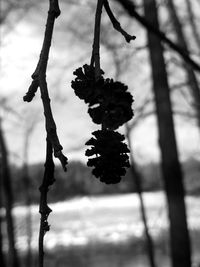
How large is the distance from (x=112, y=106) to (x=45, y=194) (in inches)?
3.2

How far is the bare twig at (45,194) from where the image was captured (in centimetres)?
36

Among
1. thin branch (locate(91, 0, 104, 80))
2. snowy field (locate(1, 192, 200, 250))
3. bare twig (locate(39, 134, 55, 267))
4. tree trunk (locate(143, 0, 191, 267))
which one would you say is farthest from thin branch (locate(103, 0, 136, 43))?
snowy field (locate(1, 192, 200, 250))

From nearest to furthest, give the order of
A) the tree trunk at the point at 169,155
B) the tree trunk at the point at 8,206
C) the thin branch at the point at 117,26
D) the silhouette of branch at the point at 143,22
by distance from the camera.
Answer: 1. the thin branch at the point at 117,26
2. the silhouette of branch at the point at 143,22
3. the tree trunk at the point at 169,155
4. the tree trunk at the point at 8,206

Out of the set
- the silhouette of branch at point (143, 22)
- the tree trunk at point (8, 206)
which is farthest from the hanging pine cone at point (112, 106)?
the tree trunk at point (8, 206)

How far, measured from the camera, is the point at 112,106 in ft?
1.26

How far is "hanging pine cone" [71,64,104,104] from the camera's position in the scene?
1.28 ft

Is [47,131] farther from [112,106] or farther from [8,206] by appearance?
[8,206]

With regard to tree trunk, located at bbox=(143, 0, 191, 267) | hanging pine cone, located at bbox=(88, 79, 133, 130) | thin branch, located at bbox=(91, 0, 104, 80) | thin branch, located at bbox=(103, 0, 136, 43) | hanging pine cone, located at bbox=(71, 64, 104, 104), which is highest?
tree trunk, located at bbox=(143, 0, 191, 267)

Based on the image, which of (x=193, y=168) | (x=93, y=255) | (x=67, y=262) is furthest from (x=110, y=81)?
(x=93, y=255)

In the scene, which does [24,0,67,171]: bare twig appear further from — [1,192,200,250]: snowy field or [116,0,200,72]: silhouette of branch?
[1,192,200,250]: snowy field

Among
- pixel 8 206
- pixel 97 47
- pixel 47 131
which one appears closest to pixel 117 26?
pixel 97 47

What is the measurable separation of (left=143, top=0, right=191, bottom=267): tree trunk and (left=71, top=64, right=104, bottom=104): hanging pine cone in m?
5.79

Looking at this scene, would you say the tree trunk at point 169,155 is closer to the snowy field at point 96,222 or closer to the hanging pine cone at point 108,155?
the hanging pine cone at point 108,155

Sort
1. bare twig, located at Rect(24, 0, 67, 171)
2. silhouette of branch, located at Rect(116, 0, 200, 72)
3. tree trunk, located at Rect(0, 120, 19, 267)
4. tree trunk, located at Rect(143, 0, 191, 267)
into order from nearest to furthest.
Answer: bare twig, located at Rect(24, 0, 67, 171)
silhouette of branch, located at Rect(116, 0, 200, 72)
tree trunk, located at Rect(143, 0, 191, 267)
tree trunk, located at Rect(0, 120, 19, 267)
